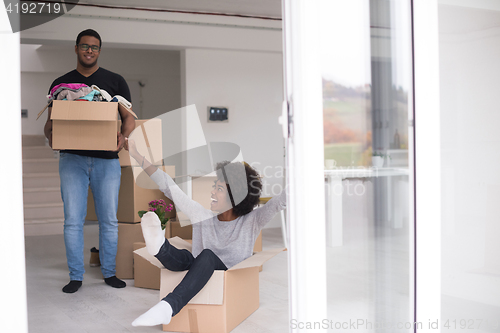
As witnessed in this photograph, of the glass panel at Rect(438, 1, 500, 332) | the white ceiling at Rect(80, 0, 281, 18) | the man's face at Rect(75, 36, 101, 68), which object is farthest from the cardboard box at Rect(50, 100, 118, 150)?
the white ceiling at Rect(80, 0, 281, 18)

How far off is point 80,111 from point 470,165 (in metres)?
1.74

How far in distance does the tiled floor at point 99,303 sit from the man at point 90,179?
0.48ft

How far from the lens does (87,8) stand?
417 cm

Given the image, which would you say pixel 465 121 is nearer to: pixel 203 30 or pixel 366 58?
pixel 366 58

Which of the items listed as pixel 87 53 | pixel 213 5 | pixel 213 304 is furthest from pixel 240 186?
pixel 213 5

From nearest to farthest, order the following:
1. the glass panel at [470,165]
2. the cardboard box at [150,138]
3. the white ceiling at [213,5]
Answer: the glass panel at [470,165] → the cardboard box at [150,138] → the white ceiling at [213,5]

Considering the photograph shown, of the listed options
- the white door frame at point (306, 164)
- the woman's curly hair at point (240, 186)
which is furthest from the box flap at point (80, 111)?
the white door frame at point (306, 164)

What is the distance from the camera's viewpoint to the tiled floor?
1972 millimetres

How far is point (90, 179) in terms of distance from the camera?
2.58m

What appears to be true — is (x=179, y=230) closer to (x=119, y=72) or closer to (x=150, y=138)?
(x=150, y=138)

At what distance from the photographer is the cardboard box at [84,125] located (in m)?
2.13

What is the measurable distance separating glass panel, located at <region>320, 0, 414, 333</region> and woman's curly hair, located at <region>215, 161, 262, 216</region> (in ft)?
2.87

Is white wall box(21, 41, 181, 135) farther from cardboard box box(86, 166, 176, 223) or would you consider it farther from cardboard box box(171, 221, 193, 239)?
cardboard box box(171, 221, 193, 239)

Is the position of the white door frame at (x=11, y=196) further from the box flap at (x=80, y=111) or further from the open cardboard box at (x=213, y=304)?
the box flap at (x=80, y=111)
